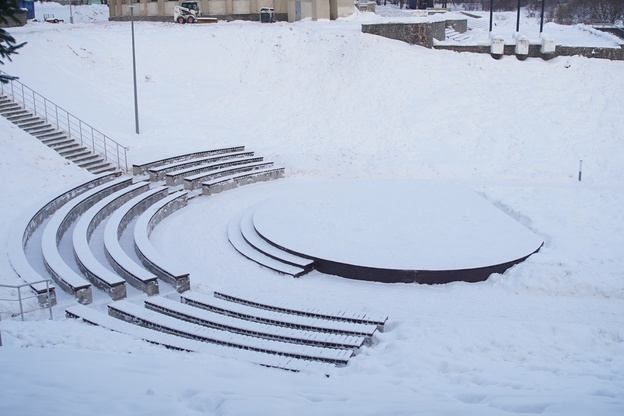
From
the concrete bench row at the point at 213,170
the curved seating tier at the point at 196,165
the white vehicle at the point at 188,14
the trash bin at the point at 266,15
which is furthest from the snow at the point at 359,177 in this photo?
the white vehicle at the point at 188,14

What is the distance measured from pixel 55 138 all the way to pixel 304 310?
13.2 metres

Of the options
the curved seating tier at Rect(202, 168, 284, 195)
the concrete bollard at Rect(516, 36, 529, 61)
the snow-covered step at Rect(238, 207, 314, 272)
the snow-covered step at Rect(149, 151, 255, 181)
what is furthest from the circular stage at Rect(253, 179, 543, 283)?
the concrete bollard at Rect(516, 36, 529, 61)

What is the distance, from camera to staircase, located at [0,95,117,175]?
19750 mm

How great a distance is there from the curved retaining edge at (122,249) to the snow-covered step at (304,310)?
150 cm

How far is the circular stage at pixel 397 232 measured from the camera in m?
13.1

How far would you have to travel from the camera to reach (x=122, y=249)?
14531 mm

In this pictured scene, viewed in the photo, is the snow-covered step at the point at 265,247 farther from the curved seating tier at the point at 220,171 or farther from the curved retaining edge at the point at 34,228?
the curved retaining edge at the point at 34,228

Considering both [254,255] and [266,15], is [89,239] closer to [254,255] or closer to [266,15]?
[254,255]

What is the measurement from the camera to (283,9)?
1523 inches

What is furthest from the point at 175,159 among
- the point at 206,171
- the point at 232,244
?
the point at 232,244

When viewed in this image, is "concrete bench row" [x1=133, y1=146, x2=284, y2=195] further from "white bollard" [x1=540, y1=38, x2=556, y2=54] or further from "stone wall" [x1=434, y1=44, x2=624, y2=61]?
"white bollard" [x1=540, y1=38, x2=556, y2=54]

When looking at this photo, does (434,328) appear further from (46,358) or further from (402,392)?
(46,358)

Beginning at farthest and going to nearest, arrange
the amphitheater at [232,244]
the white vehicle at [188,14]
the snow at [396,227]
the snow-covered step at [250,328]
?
the white vehicle at [188,14] < the snow at [396,227] < the amphitheater at [232,244] < the snow-covered step at [250,328]

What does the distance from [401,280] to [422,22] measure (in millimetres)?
20625
